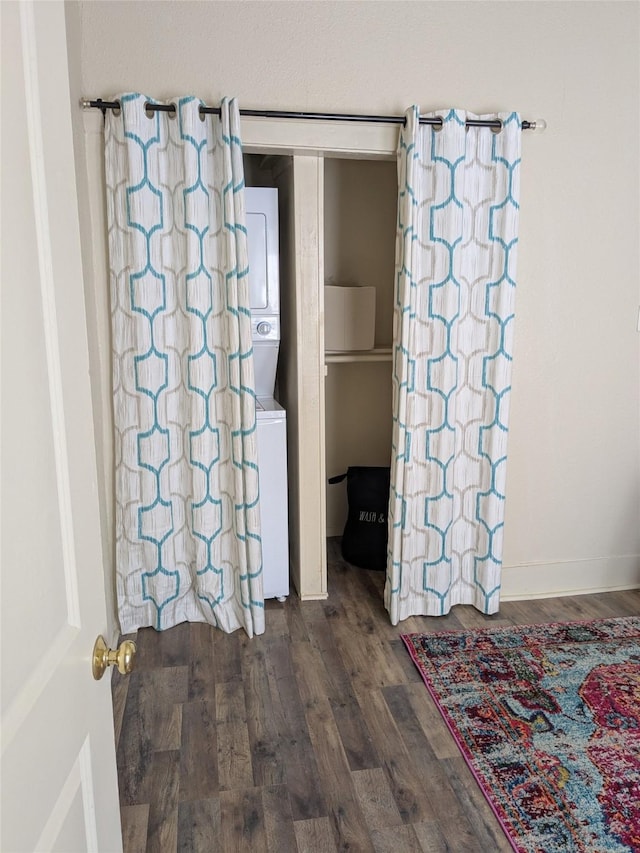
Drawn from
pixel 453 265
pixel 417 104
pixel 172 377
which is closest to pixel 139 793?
pixel 172 377

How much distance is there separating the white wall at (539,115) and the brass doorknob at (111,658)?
2.31 m

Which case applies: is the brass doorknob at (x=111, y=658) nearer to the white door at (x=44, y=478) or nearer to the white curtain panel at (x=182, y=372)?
the white door at (x=44, y=478)

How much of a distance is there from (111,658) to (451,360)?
85.0 inches

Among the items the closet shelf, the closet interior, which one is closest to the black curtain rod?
the closet interior

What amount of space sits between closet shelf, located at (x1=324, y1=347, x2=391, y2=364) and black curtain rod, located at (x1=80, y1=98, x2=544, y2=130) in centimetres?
121

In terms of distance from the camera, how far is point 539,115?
2938 millimetres

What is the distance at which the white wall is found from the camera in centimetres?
265

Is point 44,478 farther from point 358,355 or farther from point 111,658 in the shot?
point 358,355

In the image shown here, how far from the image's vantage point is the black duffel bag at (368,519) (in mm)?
3619


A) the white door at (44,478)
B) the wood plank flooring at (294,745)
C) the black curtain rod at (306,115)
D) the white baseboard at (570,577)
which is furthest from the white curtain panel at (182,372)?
the white door at (44,478)

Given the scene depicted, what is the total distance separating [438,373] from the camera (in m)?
2.90

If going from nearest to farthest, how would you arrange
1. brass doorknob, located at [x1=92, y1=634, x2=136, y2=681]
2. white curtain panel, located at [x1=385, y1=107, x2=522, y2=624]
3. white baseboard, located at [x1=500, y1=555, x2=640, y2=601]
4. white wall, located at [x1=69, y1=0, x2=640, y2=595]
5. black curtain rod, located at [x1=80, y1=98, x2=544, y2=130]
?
brass doorknob, located at [x1=92, y1=634, x2=136, y2=681], black curtain rod, located at [x1=80, y1=98, x2=544, y2=130], white wall, located at [x1=69, y1=0, x2=640, y2=595], white curtain panel, located at [x1=385, y1=107, x2=522, y2=624], white baseboard, located at [x1=500, y1=555, x2=640, y2=601]

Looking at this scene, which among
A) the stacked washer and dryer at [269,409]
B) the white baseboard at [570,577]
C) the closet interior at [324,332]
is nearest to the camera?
the closet interior at [324,332]

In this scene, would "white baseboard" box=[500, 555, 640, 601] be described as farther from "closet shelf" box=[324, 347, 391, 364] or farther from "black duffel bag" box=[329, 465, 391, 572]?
"closet shelf" box=[324, 347, 391, 364]
